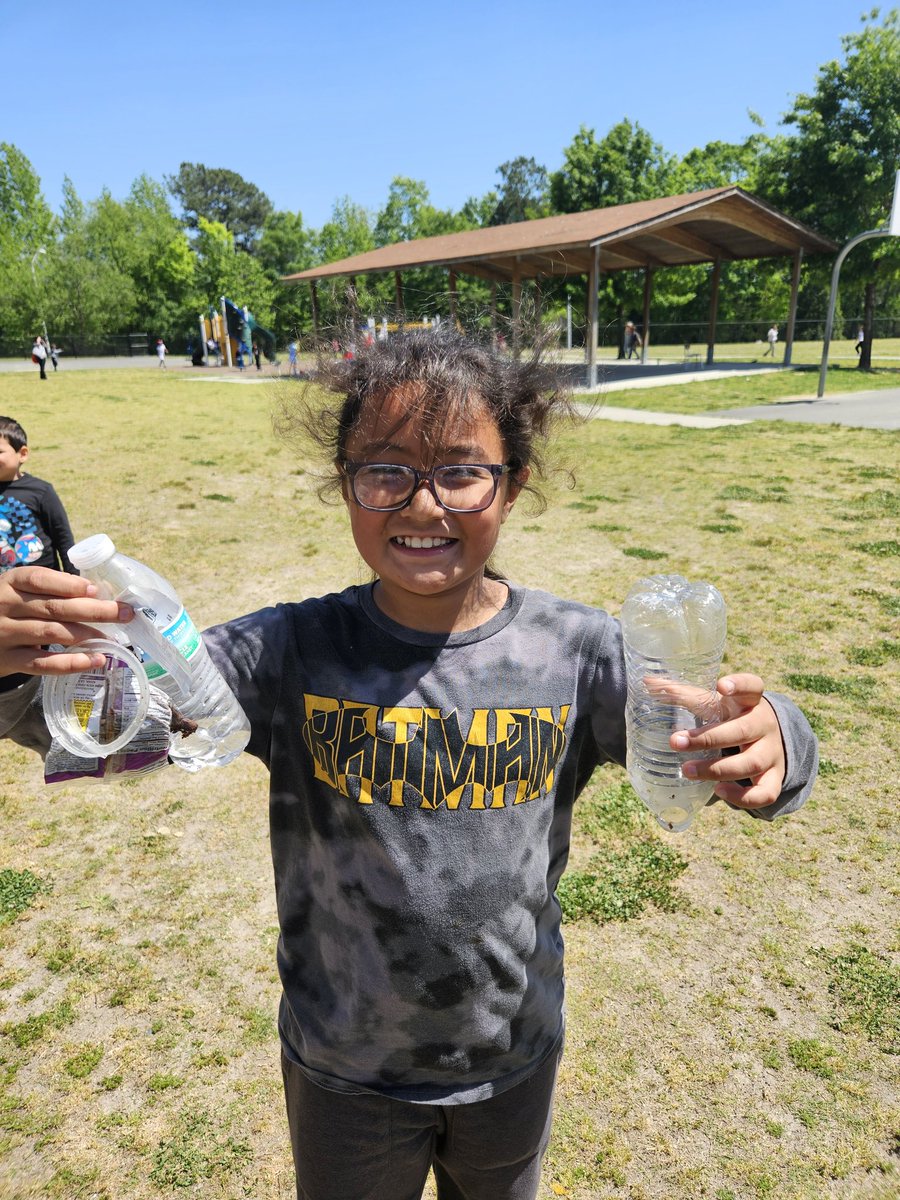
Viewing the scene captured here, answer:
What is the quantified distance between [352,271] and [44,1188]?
30967 mm

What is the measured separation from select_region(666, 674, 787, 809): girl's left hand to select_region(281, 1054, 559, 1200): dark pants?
75 cm

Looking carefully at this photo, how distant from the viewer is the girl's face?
57.4 inches

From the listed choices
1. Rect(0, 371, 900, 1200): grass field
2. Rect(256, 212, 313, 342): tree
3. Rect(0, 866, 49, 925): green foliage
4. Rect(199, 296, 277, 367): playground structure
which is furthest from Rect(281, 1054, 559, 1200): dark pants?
Rect(256, 212, 313, 342): tree

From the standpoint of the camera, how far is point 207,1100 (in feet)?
8.64

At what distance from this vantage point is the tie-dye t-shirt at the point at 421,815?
4.75 feet

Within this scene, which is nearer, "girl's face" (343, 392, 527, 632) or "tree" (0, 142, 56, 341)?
"girl's face" (343, 392, 527, 632)

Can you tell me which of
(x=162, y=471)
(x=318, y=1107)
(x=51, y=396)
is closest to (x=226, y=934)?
(x=318, y=1107)

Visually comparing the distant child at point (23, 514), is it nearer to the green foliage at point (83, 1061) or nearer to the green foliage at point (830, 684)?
the green foliage at point (83, 1061)

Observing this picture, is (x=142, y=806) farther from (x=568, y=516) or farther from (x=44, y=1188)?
(x=568, y=516)

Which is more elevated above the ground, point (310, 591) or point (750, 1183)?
point (310, 591)

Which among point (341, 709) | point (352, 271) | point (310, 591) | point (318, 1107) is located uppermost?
point (352, 271)

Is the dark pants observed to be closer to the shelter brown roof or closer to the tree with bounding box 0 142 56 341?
the shelter brown roof

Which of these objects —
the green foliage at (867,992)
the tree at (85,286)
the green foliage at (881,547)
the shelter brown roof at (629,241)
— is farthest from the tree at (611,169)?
A: the green foliage at (867,992)

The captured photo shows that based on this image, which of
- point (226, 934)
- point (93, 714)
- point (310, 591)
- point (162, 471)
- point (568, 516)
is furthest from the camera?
point (162, 471)
